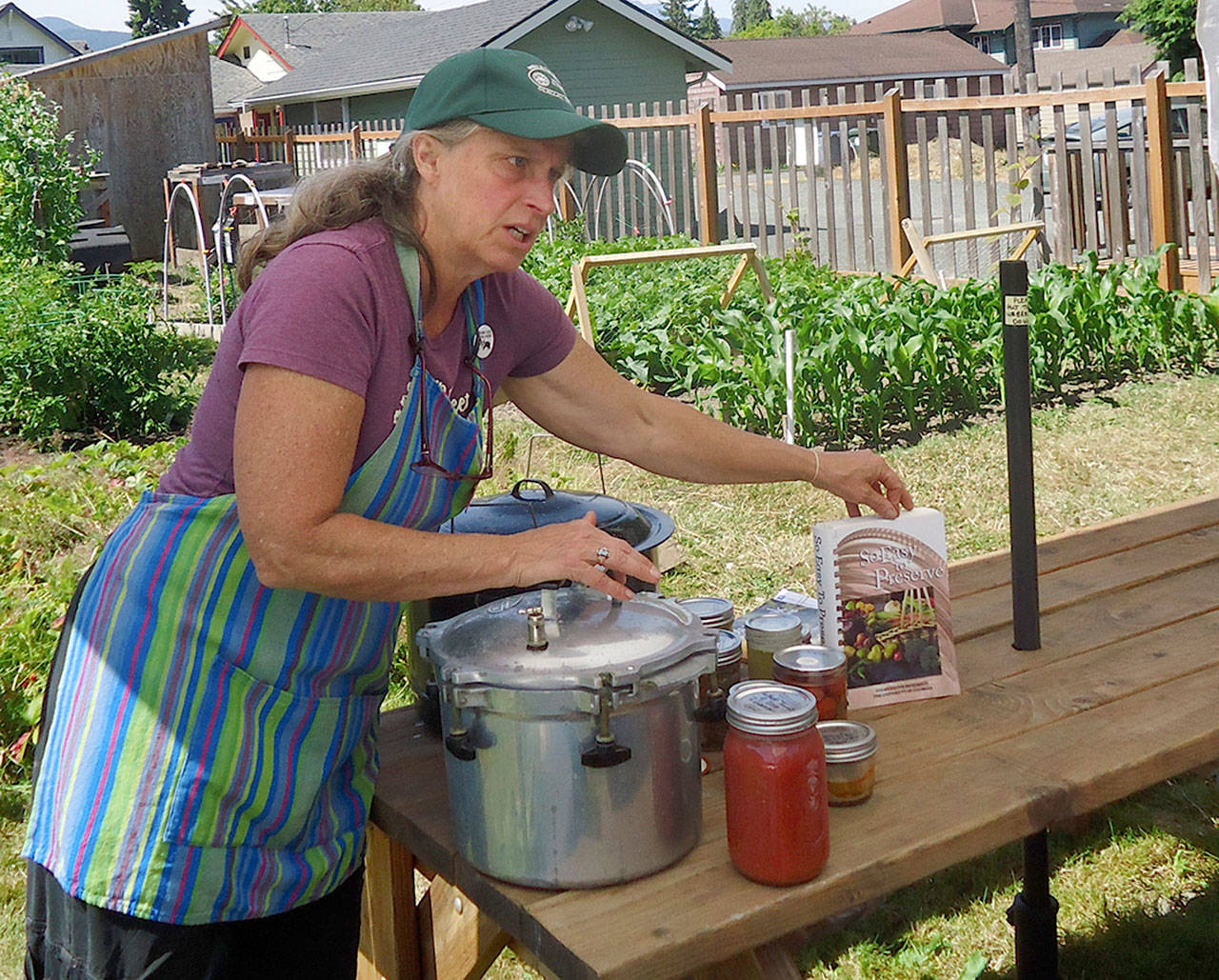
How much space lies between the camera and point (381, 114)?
100 ft

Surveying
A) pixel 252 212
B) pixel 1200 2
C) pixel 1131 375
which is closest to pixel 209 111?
pixel 252 212

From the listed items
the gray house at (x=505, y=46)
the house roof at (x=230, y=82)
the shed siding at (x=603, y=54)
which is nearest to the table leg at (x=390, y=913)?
the gray house at (x=505, y=46)

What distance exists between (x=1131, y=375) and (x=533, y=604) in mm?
6525

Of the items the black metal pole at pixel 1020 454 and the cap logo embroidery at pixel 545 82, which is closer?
the cap logo embroidery at pixel 545 82

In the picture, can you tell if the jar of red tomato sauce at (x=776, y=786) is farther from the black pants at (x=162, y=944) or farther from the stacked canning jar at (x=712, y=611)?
the black pants at (x=162, y=944)

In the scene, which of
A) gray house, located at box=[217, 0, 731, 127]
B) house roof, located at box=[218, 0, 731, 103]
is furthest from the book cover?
house roof, located at box=[218, 0, 731, 103]

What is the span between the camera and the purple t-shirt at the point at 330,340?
1.66 metres

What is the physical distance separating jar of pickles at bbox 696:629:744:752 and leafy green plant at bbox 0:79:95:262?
28.7 ft

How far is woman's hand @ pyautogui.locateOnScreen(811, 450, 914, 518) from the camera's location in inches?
87.6

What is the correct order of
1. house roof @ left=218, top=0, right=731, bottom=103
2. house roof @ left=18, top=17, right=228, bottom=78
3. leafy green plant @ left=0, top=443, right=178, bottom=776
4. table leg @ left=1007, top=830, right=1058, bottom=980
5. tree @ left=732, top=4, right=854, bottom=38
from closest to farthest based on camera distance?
table leg @ left=1007, top=830, right=1058, bottom=980
leafy green plant @ left=0, top=443, right=178, bottom=776
house roof @ left=18, top=17, right=228, bottom=78
house roof @ left=218, top=0, right=731, bottom=103
tree @ left=732, top=4, right=854, bottom=38

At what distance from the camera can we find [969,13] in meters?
66.4

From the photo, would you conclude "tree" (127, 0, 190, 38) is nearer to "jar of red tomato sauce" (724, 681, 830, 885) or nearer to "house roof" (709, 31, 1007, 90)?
"house roof" (709, 31, 1007, 90)

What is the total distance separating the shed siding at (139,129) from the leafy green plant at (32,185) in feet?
32.6

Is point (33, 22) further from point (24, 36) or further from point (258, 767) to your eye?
point (258, 767)
